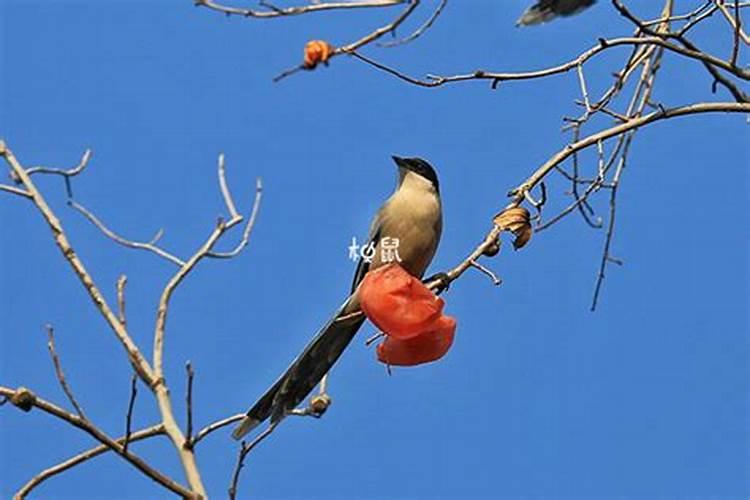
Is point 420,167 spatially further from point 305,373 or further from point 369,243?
point 305,373

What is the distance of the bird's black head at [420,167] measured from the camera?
4242 millimetres

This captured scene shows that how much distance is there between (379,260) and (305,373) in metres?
0.53

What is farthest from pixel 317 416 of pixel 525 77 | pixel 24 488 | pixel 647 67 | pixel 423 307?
pixel 647 67

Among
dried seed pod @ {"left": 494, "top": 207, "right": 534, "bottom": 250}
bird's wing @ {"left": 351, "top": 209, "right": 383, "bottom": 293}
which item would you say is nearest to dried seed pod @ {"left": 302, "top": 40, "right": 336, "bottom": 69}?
dried seed pod @ {"left": 494, "top": 207, "right": 534, "bottom": 250}

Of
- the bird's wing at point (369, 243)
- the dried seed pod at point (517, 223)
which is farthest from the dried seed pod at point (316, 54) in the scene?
the bird's wing at point (369, 243)

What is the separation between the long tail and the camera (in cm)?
Answer: 305

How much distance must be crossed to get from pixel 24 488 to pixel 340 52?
1.04 meters

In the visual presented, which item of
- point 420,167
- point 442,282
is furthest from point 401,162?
point 442,282

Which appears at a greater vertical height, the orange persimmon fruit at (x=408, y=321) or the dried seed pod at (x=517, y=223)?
the dried seed pod at (x=517, y=223)

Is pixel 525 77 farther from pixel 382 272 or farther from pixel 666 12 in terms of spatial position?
pixel 666 12

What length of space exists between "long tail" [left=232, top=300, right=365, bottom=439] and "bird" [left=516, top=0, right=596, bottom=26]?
0.88m

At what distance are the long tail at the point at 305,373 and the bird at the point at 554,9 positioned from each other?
882mm

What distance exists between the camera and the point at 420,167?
4285 mm

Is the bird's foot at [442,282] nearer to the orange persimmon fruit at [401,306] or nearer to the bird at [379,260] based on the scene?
the orange persimmon fruit at [401,306]
